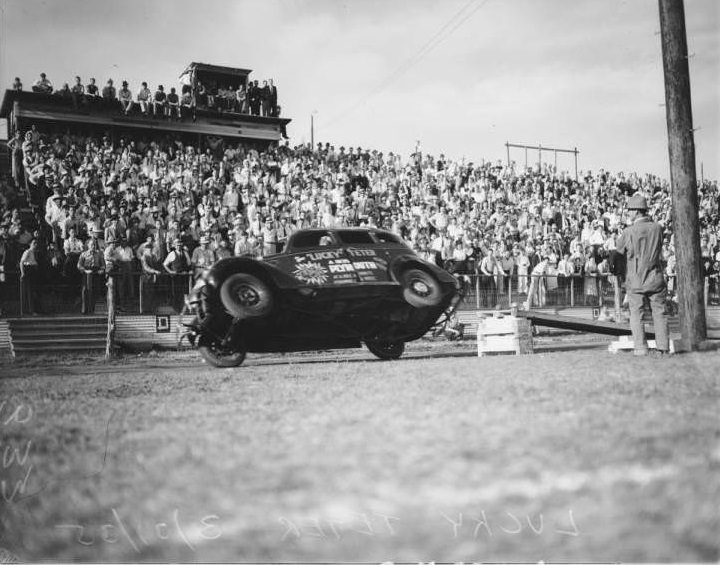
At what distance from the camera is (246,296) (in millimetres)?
9906

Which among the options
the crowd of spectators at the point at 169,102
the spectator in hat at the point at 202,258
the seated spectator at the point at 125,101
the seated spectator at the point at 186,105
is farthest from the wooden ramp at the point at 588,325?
the seated spectator at the point at 186,105

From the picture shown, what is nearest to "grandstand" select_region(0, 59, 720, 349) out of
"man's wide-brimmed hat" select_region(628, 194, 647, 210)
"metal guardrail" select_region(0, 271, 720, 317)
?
"metal guardrail" select_region(0, 271, 720, 317)

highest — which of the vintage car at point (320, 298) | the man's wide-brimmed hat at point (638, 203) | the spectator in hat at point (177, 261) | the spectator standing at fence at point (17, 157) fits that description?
the spectator standing at fence at point (17, 157)

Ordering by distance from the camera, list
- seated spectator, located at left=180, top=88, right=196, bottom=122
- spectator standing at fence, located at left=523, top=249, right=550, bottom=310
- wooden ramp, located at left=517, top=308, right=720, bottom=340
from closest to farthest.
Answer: wooden ramp, located at left=517, top=308, right=720, bottom=340 → spectator standing at fence, located at left=523, top=249, right=550, bottom=310 → seated spectator, located at left=180, top=88, right=196, bottom=122

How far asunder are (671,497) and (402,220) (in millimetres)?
18322

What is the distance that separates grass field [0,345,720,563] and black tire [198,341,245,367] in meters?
5.27

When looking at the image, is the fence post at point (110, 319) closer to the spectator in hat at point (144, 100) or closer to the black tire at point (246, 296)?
the black tire at point (246, 296)

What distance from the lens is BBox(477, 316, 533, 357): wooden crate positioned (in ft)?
37.2

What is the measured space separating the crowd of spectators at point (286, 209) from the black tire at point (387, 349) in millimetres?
3211

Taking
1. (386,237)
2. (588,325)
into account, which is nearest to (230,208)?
(386,237)

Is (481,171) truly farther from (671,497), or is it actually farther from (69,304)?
(671,497)

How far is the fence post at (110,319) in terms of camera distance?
534 inches

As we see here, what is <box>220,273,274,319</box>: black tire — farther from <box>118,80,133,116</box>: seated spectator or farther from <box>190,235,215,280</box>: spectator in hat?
<box>118,80,133,116</box>: seated spectator

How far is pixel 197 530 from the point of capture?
9.77 ft
